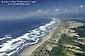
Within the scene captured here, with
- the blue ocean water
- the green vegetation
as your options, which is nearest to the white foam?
the blue ocean water

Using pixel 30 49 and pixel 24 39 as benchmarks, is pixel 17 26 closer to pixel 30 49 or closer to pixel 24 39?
pixel 24 39

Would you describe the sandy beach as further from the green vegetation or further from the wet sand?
the green vegetation

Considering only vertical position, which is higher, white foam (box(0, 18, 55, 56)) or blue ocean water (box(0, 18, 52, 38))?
blue ocean water (box(0, 18, 52, 38))

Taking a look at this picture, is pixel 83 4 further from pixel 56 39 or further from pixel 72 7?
pixel 56 39

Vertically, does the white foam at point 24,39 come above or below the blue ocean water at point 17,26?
below

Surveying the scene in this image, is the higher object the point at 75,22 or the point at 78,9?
the point at 78,9

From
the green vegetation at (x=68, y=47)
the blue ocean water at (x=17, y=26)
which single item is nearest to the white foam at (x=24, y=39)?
the blue ocean water at (x=17, y=26)

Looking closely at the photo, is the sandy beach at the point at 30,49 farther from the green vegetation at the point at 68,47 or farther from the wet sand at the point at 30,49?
the green vegetation at the point at 68,47

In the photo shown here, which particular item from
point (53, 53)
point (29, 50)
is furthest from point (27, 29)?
point (53, 53)
